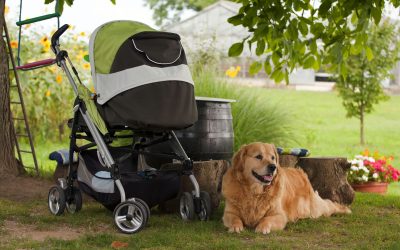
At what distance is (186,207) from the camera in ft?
17.4

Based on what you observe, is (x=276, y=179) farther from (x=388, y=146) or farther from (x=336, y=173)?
(x=388, y=146)

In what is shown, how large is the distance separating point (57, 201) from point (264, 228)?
5.61 ft

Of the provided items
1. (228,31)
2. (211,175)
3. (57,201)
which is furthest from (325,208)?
(228,31)

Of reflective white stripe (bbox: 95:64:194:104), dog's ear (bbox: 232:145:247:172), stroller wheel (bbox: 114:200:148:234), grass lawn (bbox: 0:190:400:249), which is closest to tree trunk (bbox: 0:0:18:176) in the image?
grass lawn (bbox: 0:190:400:249)

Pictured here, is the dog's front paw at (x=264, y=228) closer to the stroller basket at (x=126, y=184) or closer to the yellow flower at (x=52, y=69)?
the stroller basket at (x=126, y=184)

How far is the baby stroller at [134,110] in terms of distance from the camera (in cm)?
479

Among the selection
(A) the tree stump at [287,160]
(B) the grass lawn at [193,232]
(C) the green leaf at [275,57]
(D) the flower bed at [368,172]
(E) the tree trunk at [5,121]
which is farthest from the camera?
(D) the flower bed at [368,172]

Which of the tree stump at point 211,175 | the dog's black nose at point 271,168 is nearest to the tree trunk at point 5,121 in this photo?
the tree stump at point 211,175

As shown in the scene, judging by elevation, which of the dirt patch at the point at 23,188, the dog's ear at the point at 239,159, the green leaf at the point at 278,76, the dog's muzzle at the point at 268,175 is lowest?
the dirt patch at the point at 23,188

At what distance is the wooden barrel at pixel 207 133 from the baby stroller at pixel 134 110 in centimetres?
78

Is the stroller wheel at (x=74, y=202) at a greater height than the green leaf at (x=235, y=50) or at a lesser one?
lesser

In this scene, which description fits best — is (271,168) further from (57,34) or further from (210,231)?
(57,34)

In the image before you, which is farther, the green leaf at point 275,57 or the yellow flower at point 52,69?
the yellow flower at point 52,69

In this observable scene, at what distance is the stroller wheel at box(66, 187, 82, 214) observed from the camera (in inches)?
217
